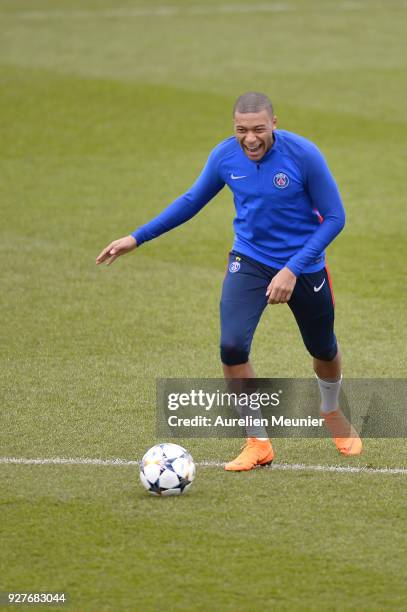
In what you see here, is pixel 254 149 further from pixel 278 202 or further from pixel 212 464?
pixel 212 464

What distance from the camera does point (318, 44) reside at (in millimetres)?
26297

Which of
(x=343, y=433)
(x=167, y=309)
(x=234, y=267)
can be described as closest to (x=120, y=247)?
(x=234, y=267)

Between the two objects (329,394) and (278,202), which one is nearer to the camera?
(278,202)

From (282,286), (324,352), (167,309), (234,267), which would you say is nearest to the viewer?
(282,286)

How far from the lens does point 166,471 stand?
7320 millimetres

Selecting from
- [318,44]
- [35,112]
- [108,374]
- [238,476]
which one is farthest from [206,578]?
[318,44]

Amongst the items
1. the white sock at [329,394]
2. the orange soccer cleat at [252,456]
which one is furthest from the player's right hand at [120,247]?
the white sock at [329,394]

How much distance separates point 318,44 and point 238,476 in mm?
19733

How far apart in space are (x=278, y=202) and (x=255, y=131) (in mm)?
476

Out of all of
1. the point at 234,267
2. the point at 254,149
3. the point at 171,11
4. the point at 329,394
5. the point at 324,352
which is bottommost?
the point at 329,394

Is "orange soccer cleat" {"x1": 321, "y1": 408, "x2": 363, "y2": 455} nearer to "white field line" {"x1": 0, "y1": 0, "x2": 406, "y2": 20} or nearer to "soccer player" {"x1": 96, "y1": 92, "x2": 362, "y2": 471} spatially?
"soccer player" {"x1": 96, "y1": 92, "x2": 362, "y2": 471}

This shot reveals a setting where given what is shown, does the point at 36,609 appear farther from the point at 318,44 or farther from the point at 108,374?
the point at 318,44

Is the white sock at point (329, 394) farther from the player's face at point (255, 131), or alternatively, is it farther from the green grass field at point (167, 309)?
the player's face at point (255, 131)

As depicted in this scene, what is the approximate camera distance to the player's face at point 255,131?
A: 297 inches
